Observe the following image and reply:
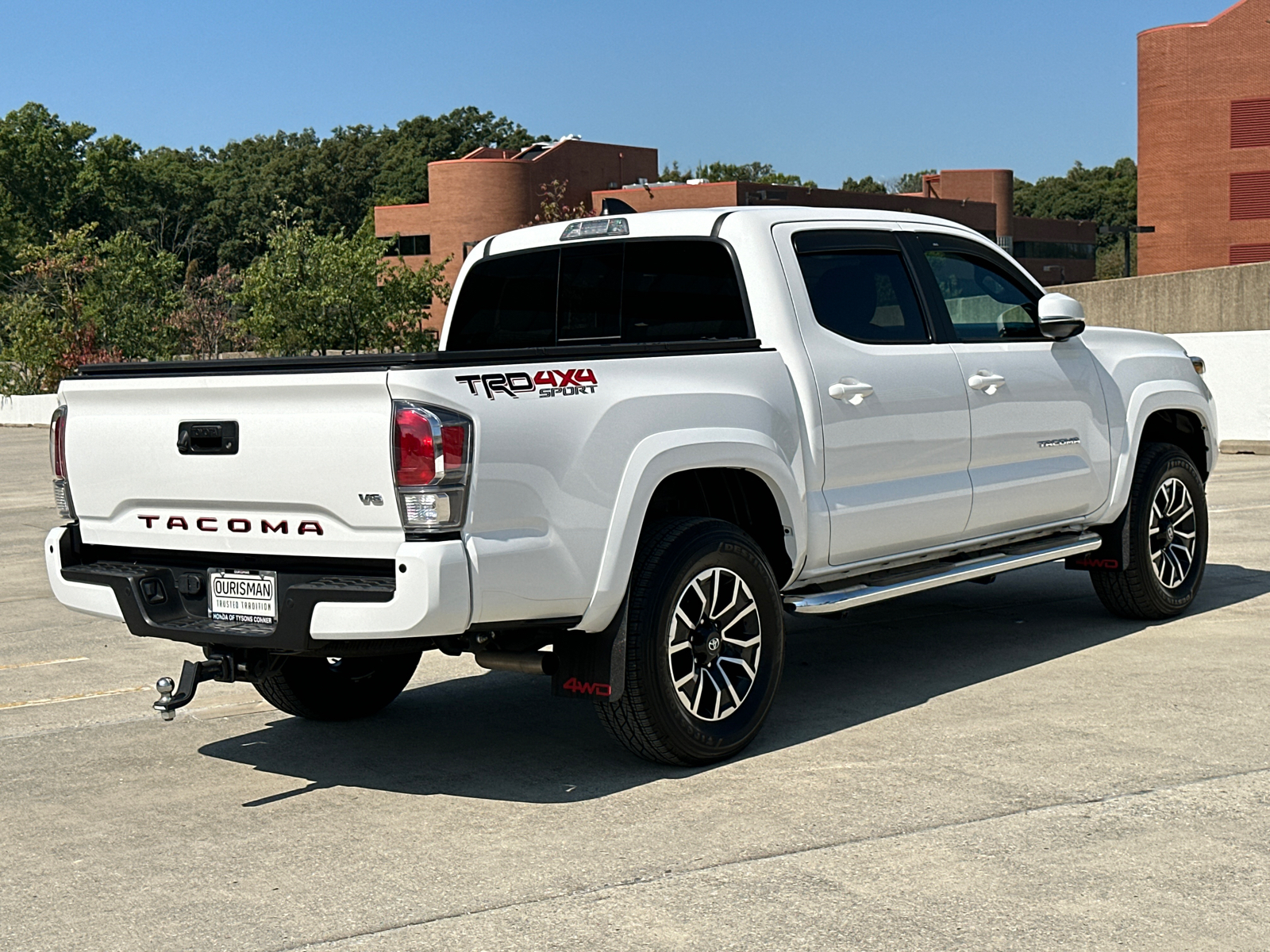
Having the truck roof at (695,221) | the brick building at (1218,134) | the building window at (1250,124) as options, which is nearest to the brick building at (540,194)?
the brick building at (1218,134)

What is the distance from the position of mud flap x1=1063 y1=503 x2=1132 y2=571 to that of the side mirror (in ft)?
3.79

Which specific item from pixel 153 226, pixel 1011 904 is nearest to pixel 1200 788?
pixel 1011 904

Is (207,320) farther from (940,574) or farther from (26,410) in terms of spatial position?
(940,574)

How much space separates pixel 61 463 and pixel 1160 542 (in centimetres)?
569

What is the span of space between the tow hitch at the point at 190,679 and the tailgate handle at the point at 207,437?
73cm

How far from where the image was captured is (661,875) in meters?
4.58

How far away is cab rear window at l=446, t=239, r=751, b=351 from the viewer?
21.5ft

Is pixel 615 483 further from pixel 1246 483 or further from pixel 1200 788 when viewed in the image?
pixel 1246 483

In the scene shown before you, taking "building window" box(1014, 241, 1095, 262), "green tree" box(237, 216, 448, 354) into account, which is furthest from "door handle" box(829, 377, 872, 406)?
"building window" box(1014, 241, 1095, 262)

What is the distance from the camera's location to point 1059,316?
7.42 meters

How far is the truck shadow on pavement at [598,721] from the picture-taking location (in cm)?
583

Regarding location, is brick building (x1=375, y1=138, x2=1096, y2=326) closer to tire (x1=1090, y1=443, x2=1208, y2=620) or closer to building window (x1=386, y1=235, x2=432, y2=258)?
building window (x1=386, y1=235, x2=432, y2=258)

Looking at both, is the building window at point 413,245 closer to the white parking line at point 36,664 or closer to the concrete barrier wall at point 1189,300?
the concrete barrier wall at point 1189,300

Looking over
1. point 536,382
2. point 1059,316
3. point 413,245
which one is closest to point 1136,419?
point 1059,316
